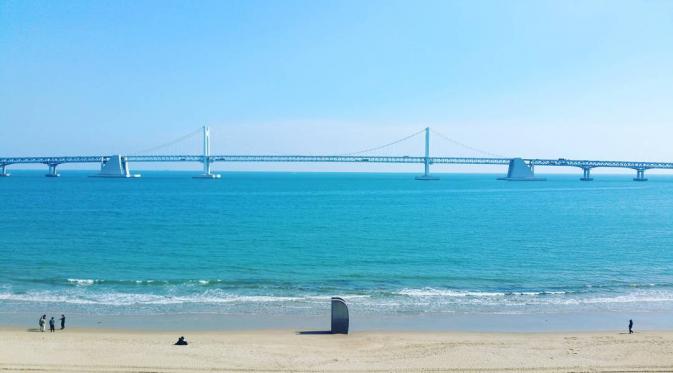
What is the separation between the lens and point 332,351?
38.5ft

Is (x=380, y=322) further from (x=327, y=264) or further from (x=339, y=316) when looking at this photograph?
(x=327, y=264)

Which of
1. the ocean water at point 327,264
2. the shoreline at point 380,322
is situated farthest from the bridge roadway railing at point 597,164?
Result: the shoreline at point 380,322

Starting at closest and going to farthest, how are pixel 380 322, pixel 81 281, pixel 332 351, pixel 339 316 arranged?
pixel 332 351 → pixel 339 316 → pixel 380 322 → pixel 81 281

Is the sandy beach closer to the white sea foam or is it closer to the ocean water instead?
the ocean water

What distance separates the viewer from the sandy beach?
413 inches

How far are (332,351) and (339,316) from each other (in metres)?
1.40

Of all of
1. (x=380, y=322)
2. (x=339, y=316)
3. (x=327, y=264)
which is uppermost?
(x=339, y=316)

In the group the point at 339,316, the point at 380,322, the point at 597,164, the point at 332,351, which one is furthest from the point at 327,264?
the point at 597,164

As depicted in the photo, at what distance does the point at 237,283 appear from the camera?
18688 mm

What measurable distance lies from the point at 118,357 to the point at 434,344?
650 cm

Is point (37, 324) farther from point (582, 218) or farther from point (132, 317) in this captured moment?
point (582, 218)

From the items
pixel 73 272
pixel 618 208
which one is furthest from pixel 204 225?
pixel 618 208

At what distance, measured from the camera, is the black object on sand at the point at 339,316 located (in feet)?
42.8

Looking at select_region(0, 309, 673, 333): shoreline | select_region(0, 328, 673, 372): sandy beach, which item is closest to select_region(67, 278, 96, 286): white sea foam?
select_region(0, 309, 673, 333): shoreline
